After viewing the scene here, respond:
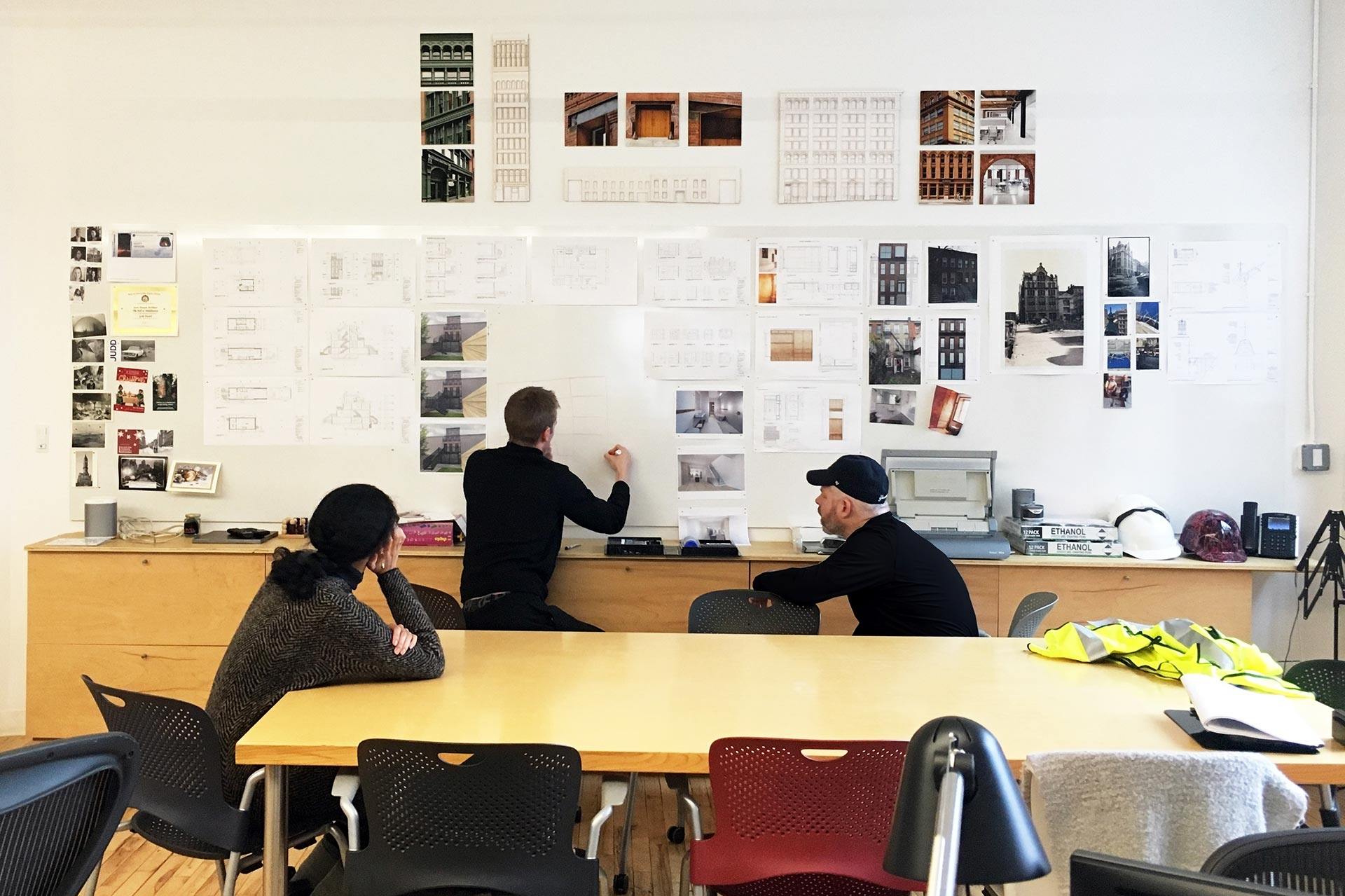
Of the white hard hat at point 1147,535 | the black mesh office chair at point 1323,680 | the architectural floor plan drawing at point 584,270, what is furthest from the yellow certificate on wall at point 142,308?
the black mesh office chair at point 1323,680

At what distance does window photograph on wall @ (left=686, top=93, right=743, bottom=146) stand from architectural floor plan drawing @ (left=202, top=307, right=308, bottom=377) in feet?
6.45

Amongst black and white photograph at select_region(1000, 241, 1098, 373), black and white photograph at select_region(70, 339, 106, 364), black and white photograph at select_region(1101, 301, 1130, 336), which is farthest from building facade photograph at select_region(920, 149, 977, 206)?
black and white photograph at select_region(70, 339, 106, 364)

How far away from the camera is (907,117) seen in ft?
15.1

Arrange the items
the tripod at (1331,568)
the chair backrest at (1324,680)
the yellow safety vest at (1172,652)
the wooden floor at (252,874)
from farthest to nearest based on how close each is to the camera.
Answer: the tripod at (1331,568) → the wooden floor at (252,874) → the chair backrest at (1324,680) → the yellow safety vest at (1172,652)

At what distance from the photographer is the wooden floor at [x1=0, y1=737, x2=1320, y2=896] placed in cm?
310

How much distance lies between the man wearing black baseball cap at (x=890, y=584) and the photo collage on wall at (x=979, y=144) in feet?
6.44

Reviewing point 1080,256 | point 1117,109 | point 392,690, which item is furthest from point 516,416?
point 1117,109

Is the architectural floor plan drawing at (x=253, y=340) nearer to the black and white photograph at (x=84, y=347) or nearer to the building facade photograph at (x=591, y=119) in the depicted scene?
the black and white photograph at (x=84, y=347)

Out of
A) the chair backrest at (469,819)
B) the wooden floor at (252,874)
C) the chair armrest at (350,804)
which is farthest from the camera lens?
the wooden floor at (252,874)

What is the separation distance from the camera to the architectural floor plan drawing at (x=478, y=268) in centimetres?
463

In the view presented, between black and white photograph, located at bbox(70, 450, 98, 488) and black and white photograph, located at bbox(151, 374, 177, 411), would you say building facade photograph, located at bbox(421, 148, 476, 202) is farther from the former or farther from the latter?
black and white photograph, located at bbox(70, 450, 98, 488)

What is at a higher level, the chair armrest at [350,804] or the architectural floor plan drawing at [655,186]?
the architectural floor plan drawing at [655,186]

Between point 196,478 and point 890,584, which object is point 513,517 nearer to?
point 890,584

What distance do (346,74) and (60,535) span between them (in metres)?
2.46
